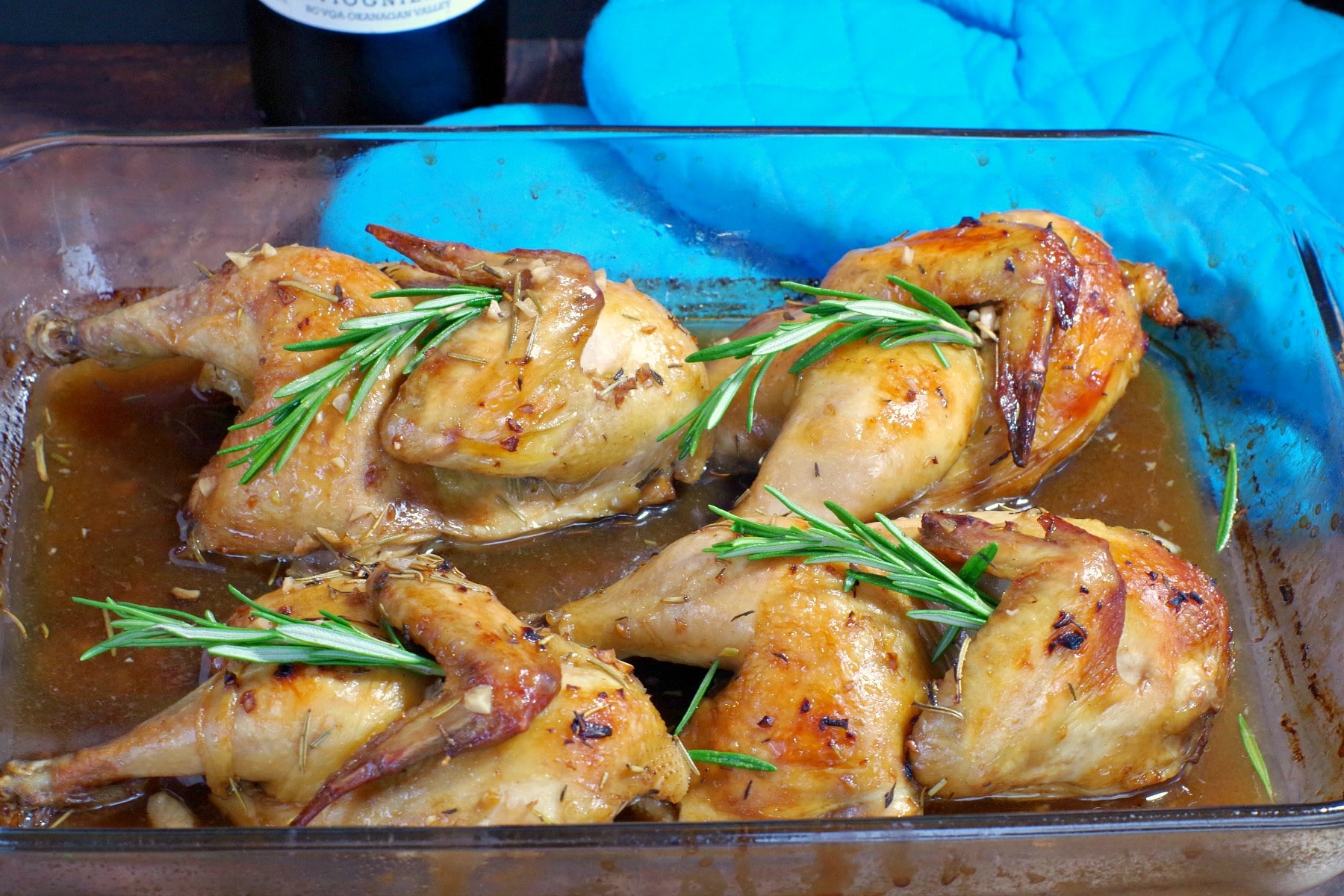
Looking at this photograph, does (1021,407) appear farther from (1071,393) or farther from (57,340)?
(57,340)

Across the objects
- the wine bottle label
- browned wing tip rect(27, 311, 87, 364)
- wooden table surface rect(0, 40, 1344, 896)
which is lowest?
browned wing tip rect(27, 311, 87, 364)

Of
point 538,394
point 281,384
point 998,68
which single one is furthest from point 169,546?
point 998,68

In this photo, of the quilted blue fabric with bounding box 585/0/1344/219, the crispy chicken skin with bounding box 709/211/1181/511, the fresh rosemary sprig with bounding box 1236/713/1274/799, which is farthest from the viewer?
the quilted blue fabric with bounding box 585/0/1344/219

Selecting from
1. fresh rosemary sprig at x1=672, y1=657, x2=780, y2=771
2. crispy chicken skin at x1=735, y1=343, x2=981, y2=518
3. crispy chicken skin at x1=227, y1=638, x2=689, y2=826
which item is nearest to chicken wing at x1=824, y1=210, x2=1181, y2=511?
crispy chicken skin at x1=735, y1=343, x2=981, y2=518

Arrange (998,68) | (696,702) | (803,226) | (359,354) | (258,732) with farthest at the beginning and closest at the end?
(998,68), (803,226), (359,354), (696,702), (258,732)

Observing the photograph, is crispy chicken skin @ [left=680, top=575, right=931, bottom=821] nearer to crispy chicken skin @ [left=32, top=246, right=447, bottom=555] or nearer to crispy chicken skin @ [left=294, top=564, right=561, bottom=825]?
crispy chicken skin @ [left=294, top=564, right=561, bottom=825]

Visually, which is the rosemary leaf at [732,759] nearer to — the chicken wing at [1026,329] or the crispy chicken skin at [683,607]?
the crispy chicken skin at [683,607]

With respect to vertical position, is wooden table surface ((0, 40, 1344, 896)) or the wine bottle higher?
the wine bottle
